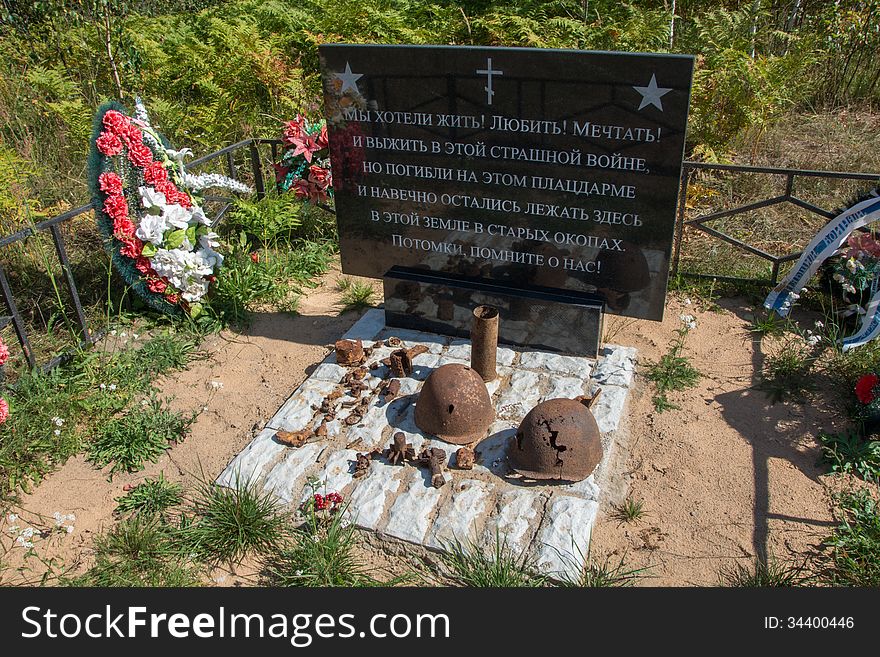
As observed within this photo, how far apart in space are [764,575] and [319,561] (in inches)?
79.9

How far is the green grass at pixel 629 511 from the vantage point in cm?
348

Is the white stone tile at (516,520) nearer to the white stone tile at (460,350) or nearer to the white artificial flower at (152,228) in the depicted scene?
the white stone tile at (460,350)

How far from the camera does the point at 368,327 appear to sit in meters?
5.16

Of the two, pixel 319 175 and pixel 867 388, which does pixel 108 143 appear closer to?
pixel 319 175

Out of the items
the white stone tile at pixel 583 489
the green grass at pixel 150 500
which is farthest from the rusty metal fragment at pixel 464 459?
the green grass at pixel 150 500

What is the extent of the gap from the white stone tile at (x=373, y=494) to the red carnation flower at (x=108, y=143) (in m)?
2.82

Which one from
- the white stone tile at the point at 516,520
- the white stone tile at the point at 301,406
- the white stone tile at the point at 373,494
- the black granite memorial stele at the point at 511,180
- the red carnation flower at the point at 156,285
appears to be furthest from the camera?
the red carnation flower at the point at 156,285

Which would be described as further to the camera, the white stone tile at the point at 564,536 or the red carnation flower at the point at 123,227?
the red carnation flower at the point at 123,227

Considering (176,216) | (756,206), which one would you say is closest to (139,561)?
(176,216)

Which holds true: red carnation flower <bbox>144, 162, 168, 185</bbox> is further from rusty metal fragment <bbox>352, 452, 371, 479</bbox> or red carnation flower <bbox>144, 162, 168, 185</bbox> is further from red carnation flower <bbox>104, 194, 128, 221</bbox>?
rusty metal fragment <bbox>352, 452, 371, 479</bbox>

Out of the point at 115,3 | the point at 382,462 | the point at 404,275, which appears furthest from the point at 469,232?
the point at 115,3

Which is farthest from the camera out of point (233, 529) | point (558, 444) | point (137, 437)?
point (137, 437)

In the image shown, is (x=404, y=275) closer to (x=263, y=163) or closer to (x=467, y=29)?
(x=263, y=163)

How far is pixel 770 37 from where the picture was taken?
341 inches
